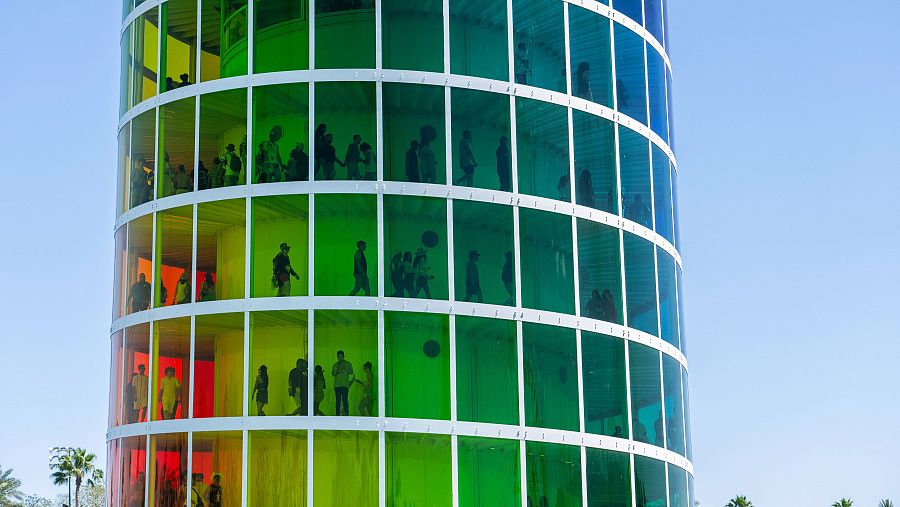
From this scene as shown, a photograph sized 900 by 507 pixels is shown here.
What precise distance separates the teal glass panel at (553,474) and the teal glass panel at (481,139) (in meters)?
7.18

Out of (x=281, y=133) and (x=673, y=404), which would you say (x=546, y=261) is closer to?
(x=673, y=404)

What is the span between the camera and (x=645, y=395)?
39.2m

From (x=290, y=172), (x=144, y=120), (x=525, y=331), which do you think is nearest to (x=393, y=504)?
(x=525, y=331)

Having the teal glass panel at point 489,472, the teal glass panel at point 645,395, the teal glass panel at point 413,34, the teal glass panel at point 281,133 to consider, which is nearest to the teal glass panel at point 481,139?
the teal glass panel at point 413,34

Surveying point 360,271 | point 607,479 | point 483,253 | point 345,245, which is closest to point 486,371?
point 483,253

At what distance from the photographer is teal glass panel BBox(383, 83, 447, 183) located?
3641cm

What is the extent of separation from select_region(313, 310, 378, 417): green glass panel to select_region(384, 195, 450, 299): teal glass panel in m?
1.44

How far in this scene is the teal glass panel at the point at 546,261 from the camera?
121ft

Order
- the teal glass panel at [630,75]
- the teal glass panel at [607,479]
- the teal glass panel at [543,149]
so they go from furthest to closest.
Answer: the teal glass panel at [630,75]
the teal glass panel at [543,149]
the teal glass panel at [607,479]

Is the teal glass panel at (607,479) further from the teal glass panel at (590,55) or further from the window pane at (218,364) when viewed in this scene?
the teal glass panel at (590,55)

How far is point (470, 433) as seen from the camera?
35062 millimetres

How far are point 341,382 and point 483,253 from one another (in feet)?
17.2

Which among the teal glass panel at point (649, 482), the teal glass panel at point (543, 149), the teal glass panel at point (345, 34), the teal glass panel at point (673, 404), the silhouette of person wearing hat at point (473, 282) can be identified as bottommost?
the teal glass panel at point (649, 482)

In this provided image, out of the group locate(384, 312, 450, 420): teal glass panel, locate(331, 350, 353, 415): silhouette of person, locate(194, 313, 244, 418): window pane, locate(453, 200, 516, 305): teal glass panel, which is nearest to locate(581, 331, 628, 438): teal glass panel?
locate(453, 200, 516, 305): teal glass panel
